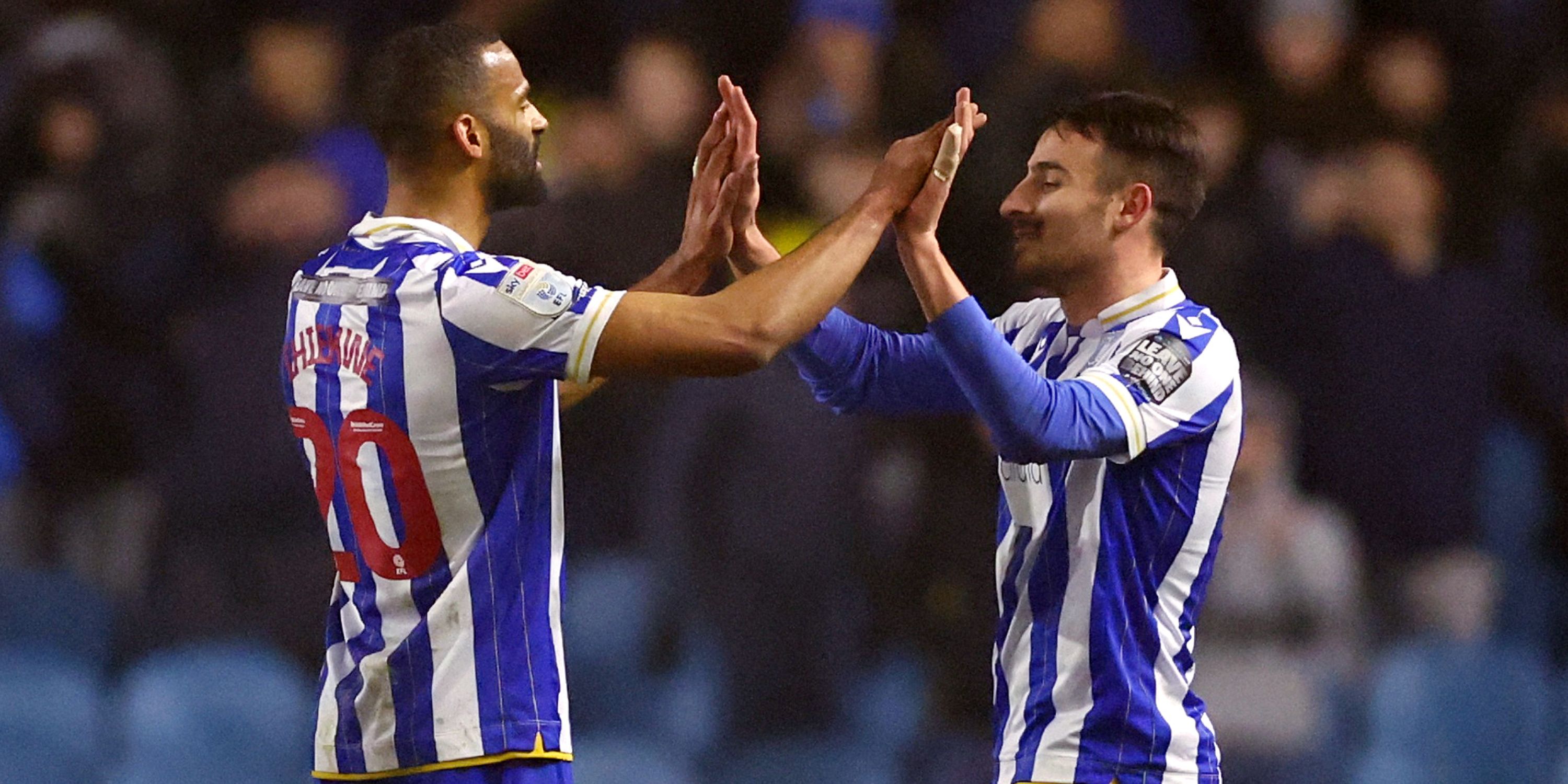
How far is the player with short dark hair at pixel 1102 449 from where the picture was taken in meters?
3.05

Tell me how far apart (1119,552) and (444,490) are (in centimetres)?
118

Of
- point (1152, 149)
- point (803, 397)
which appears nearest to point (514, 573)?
point (1152, 149)

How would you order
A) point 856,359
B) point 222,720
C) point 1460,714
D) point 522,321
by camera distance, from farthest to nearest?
1. point 1460,714
2. point 222,720
3. point 856,359
4. point 522,321

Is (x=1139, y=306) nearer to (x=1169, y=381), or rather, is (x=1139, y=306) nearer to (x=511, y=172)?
(x=1169, y=381)

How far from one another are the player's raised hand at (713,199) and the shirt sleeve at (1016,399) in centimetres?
73

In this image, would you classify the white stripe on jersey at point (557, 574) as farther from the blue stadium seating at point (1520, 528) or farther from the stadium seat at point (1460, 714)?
the blue stadium seating at point (1520, 528)

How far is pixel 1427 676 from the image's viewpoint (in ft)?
21.3

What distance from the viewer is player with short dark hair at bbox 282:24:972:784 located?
2.94m

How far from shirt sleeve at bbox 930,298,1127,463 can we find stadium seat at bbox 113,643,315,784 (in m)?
3.69

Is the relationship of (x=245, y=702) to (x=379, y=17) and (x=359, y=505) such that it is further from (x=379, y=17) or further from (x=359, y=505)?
(x=359, y=505)

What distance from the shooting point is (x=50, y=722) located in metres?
6.10

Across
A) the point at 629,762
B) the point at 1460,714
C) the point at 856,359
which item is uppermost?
the point at 856,359

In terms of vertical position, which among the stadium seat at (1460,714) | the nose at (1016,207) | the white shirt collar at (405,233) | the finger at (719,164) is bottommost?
the stadium seat at (1460,714)

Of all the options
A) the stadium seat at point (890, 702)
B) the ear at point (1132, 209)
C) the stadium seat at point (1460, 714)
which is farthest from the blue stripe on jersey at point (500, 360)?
the stadium seat at point (1460, 714)
